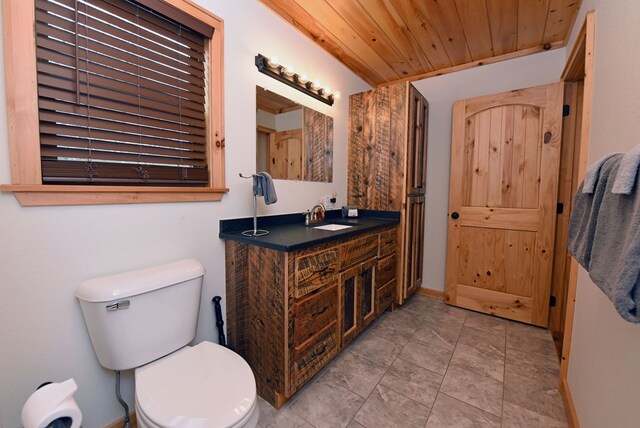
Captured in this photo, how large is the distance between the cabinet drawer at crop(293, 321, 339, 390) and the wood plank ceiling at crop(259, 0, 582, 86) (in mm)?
2176

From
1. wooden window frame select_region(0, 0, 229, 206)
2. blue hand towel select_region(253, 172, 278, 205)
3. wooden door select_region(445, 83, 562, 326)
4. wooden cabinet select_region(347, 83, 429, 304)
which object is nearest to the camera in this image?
wooden window frame select_region(0, 0, 229, 206)

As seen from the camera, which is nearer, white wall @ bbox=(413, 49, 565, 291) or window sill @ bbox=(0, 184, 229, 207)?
window sill @ bbox=(0, 184, 229, 207)

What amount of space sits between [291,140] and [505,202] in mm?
1987

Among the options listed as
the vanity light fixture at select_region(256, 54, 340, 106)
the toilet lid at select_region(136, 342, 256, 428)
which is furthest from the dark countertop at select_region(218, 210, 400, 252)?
the vanity light fixture at select_region(256, 54, 340, 106)

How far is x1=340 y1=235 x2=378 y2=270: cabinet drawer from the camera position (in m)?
1.74

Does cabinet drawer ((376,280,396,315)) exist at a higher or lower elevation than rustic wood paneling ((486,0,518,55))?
lower

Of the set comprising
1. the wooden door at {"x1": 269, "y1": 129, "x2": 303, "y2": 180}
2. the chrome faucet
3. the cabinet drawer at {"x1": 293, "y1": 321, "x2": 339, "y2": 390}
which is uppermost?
the wooden door at {"x1": 269, "y1": 129, "x2": 303, "y2": 180}

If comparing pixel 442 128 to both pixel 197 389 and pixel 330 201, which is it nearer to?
pixel 330 201

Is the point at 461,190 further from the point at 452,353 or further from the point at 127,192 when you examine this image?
the point at 127,192

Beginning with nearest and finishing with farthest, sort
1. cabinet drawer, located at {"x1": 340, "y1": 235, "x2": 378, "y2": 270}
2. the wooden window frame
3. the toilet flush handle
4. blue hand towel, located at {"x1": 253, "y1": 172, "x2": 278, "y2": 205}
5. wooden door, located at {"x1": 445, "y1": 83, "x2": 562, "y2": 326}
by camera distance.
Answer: the wooden window frame
the toilet flush handle
blue hand towel, located at {"x1": 253, "y1": 172, "x2": 278, "y2": 205}
cabinet drawer, located at {"x1": 340, "y1": 235, "x2": 378, "y2": 270}
wooden door, located at {"x1": 445, "y1": 83, "x2": 562, "y2": 326}

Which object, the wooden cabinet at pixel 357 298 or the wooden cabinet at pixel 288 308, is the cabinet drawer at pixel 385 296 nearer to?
the wooden cabinet at pixel 357 298

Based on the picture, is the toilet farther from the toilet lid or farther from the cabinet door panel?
the cabinet door panel

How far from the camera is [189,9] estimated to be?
1375mm

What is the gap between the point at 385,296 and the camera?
2330 mm
